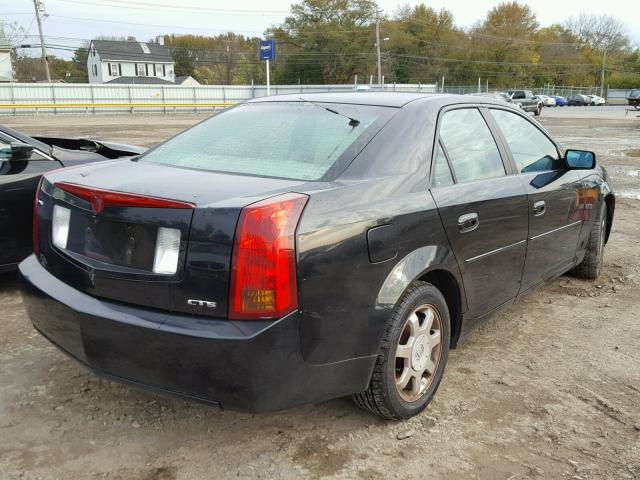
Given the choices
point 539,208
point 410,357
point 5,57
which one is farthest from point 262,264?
point 5,57

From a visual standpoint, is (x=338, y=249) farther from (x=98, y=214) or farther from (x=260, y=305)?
(x=98, y=214)

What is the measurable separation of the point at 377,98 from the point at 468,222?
0.88m

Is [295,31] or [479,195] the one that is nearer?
[479,195]

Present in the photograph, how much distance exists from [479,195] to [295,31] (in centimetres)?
7604

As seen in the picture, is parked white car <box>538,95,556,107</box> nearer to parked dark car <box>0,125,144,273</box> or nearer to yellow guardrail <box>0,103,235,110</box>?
yellow guardrail <box>0,103,235,110</box>

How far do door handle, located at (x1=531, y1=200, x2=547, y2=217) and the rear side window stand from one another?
0.33 m

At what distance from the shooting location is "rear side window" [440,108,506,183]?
322 cm

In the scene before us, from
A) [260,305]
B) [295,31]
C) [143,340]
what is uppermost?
[295,31]

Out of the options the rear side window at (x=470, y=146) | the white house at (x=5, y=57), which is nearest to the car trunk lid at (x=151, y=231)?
the rear side window at (x=470, y=146)

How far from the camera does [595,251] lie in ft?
16.3

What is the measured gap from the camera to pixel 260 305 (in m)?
2.21

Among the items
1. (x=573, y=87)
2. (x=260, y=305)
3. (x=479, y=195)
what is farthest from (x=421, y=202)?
(x=573, y=87)

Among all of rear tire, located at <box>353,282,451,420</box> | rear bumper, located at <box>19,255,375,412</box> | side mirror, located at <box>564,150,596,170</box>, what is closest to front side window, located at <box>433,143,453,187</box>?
rear tire, located at <box>353,282,451,420</box>

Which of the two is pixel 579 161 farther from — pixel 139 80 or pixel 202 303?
pixel 139 80
